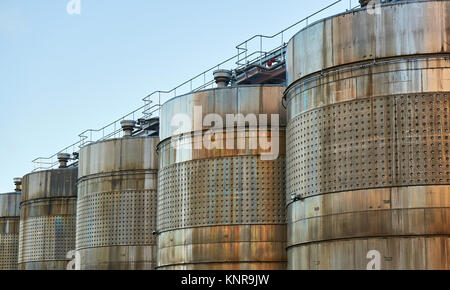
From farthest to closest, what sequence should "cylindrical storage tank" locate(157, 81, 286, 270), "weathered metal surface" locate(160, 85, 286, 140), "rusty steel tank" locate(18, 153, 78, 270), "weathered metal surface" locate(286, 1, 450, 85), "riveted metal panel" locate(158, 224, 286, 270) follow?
"rusty steel tank" locate(18, 153, 78, 270) < "weathered metal surface" locate(160, 85, 286, 140) < "cylindrical storage tank" locate(157, 81, 286, 270) < "riveted metal panel" locate(158, 224, 286, 270) < "weathered metal surface" locate(286, 1, 450, 85)

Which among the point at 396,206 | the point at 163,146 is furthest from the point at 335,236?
the point at 163,146

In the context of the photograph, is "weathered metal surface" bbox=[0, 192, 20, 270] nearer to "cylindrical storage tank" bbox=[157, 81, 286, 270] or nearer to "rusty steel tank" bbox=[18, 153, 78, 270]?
Result: "rusty steel tank" bbox=[18, 153, 78, 270]

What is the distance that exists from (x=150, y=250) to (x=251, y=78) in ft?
32.2

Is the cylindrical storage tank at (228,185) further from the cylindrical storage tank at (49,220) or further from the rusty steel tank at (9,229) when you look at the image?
the rusty steel tank at (9,229)

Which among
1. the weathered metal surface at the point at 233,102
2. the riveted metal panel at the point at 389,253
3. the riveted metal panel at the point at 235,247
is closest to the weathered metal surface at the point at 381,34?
the riveted metal panel at the point at 389,253

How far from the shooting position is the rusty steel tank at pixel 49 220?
4691cm

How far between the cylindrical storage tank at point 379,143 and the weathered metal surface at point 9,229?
3491cm

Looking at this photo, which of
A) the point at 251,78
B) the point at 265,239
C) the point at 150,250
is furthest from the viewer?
the point at 150,250

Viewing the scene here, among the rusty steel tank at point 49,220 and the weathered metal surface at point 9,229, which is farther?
the weathered metal surface at point 9,229

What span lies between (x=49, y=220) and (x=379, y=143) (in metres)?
29.5

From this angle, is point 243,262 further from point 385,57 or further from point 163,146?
point 385,57

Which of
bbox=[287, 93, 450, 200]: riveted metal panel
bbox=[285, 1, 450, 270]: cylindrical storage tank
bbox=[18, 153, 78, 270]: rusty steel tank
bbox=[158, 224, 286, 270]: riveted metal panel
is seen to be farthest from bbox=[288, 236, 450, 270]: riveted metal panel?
bbox=[18, 153, 78, 270]: rusty steel tank

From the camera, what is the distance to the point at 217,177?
101 ft

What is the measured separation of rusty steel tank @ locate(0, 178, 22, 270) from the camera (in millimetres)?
55188
